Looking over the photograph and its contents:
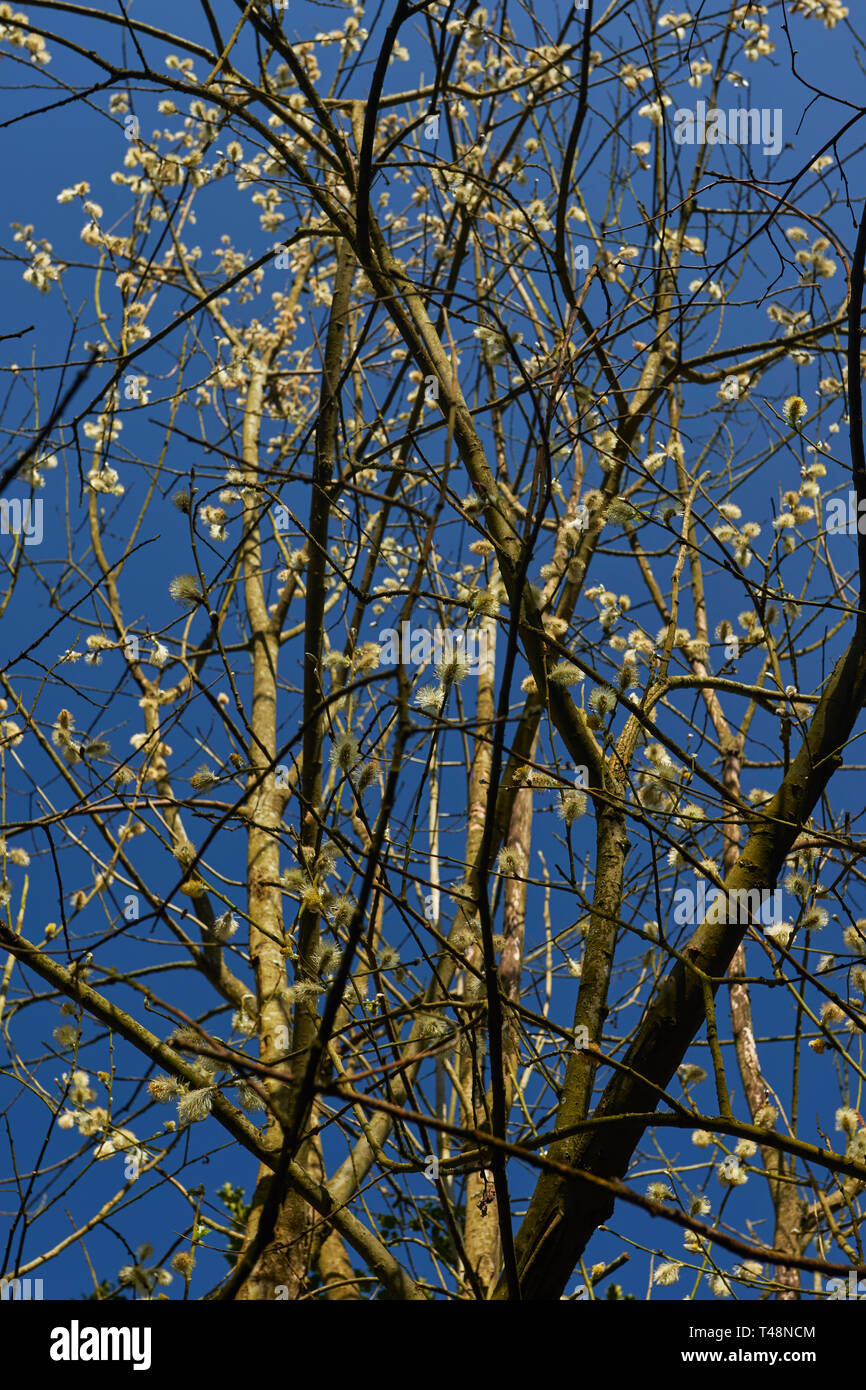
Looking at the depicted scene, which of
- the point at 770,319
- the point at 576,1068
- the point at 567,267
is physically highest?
the point at 770,319

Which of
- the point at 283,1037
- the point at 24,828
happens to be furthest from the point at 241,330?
the point at 24,828

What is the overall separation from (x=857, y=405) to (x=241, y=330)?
19.9 ft

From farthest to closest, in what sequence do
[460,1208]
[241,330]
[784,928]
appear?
[241,330]
[460,1208]
[784,928]

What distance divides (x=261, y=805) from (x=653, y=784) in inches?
86.1

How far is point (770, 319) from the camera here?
4.82 meters

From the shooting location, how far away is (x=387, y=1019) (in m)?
2.11

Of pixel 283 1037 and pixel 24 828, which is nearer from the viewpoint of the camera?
pixel 24 828

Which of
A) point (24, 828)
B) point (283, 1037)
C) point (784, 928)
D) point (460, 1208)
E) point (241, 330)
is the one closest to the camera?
point (24, 828)

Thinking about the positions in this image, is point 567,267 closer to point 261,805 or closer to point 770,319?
point 770,319

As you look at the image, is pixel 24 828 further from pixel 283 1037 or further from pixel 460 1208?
pixel 460 1208

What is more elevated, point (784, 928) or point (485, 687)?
point (485, 687)
